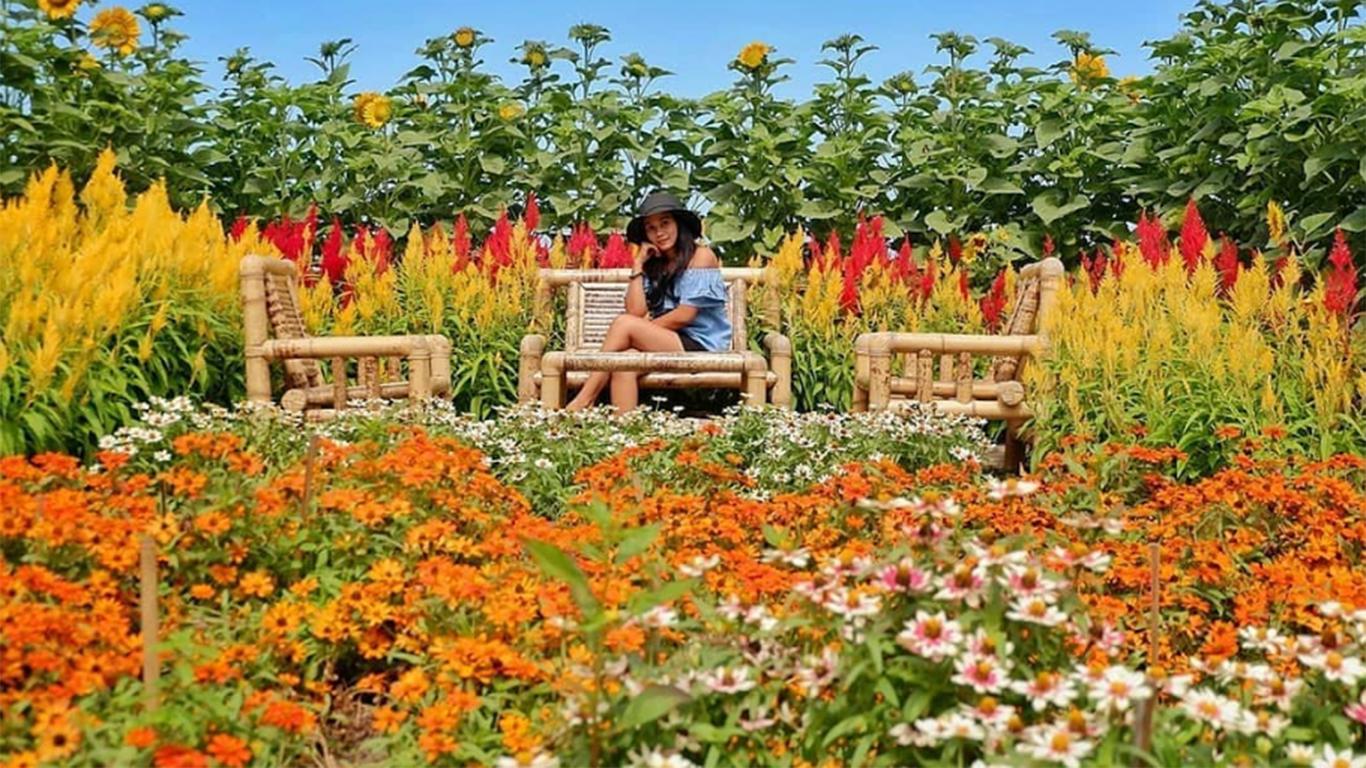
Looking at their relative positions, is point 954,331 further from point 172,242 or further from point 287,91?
point 287,91

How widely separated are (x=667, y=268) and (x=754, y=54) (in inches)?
91.8

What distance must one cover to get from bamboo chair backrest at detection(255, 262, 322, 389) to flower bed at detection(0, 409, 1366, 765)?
168cm

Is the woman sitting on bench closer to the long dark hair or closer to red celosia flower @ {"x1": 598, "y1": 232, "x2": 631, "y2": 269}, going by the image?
the long dark hair

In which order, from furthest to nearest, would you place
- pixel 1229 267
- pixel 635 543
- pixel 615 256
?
1. pixel 615 256
2. pixel 1229 267
3. pixel 635 543

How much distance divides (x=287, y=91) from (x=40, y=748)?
6885 millimetres

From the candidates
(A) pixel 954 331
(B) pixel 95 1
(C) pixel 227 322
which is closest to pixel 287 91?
(B) pixel 95 1

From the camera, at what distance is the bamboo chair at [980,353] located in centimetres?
477

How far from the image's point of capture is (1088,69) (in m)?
7.96

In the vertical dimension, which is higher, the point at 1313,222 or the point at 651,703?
the point at 1313,222

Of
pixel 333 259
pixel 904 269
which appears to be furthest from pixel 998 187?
pixel 333 259

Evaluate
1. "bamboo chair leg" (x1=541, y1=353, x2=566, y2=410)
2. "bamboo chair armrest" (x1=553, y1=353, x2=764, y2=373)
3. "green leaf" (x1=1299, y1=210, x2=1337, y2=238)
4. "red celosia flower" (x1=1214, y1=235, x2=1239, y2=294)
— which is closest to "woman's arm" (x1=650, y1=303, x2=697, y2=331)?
"bamboo chair armrest" (x1=553, y1=353, x2=764, y2=373)

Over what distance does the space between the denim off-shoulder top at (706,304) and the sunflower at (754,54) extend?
2359 millimetres

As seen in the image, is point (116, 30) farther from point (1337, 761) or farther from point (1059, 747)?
point (1337, 761)

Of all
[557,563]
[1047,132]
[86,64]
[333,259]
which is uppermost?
[86,64]
